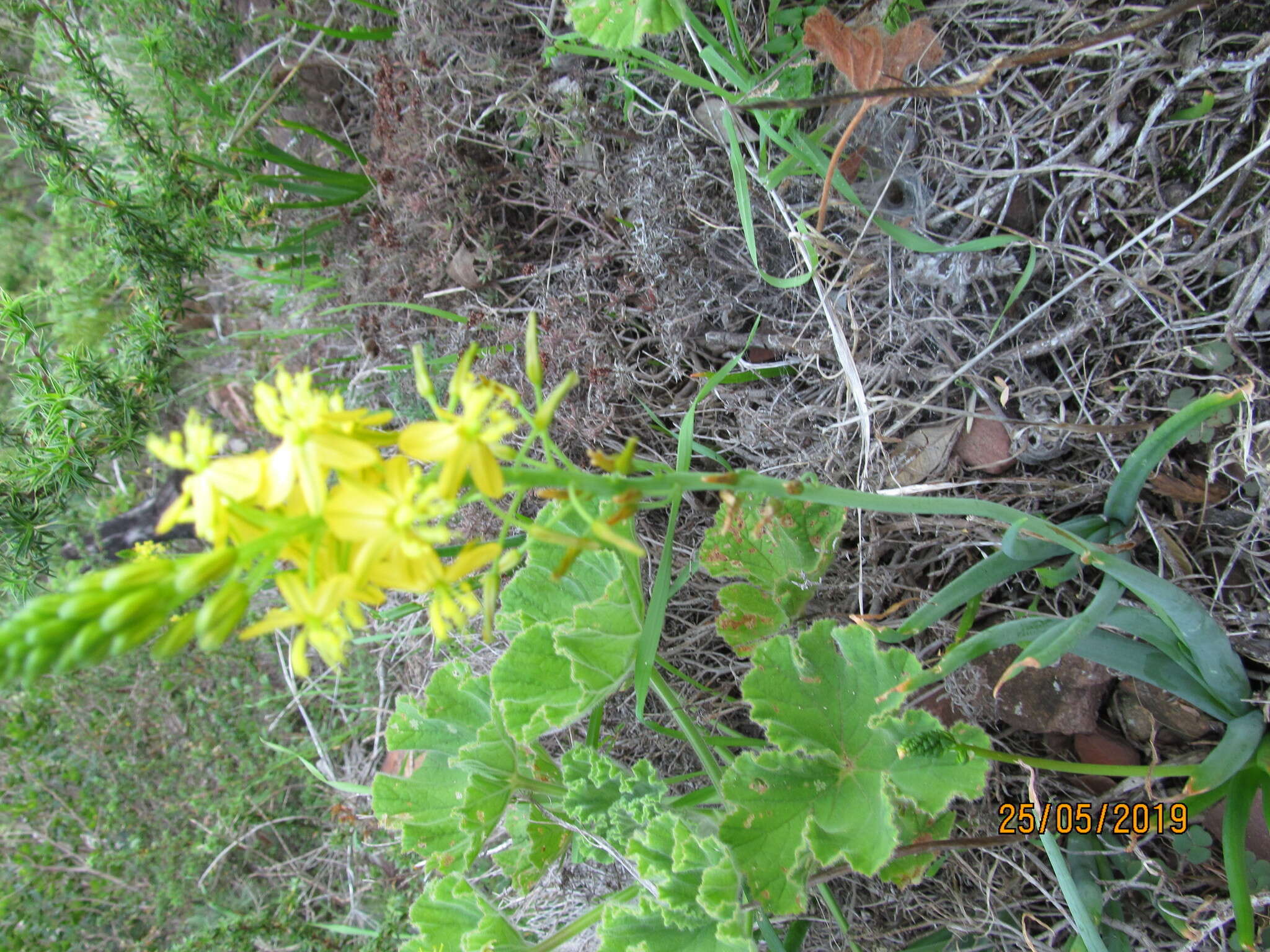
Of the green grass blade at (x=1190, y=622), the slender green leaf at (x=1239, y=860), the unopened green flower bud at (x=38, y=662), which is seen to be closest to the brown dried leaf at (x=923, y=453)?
the green grass blade at (x=1190, y=622)

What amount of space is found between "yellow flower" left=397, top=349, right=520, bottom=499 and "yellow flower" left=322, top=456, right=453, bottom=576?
32mm

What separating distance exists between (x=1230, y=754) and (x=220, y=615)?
→ 175 centimetres

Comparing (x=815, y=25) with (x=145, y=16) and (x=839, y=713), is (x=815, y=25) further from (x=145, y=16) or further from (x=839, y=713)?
(x=145, y=16)

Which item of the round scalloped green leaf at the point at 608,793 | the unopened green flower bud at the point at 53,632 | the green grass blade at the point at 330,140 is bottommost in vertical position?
the round scalloped green leaf at the point at 608,793

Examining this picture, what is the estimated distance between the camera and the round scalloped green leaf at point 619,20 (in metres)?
1.80

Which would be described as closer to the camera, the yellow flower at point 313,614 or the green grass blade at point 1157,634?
the yellow flower at point 313,614

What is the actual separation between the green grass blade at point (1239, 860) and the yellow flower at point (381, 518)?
5.06ft

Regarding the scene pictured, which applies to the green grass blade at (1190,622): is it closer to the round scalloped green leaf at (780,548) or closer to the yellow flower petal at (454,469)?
the round scalloped green leaf at (780,548)

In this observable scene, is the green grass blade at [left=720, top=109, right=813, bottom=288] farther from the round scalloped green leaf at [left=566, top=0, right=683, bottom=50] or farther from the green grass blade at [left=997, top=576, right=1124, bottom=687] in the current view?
the green grass blade at [left=997, top=576, right=1124, bottom=687]

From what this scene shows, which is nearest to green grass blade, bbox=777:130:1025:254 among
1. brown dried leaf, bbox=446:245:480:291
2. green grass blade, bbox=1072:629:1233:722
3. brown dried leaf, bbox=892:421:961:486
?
brown dried leaf, bbox=892:421:961:486

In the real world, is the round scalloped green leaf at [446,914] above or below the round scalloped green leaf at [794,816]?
below

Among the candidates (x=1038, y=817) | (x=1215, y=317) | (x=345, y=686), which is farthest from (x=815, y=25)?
(x=345, y=686)

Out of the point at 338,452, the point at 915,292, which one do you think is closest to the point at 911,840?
the point at 915,292

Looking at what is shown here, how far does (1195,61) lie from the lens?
1.60m
